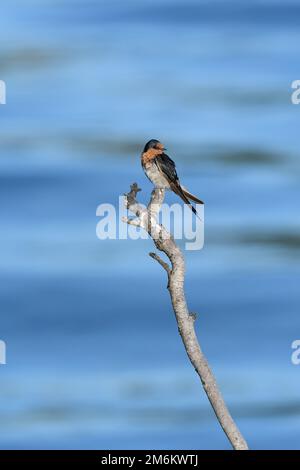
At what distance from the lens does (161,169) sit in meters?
6.59

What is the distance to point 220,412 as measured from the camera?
3348 mm

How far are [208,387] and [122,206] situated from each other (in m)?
1.25

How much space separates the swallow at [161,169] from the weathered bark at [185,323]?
2.09 meters

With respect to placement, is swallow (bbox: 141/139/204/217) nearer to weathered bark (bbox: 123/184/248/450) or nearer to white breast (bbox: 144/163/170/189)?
white breast (bbox: 144/163/170/189)

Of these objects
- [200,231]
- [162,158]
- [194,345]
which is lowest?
[194,345]

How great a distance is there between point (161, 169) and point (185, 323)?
10.3ft

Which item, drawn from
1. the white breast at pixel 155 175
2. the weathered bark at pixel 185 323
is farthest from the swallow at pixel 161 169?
the weathered bark at pixel 185 323

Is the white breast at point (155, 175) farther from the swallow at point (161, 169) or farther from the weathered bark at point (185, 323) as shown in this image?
the weathered bark at point (185, 323)

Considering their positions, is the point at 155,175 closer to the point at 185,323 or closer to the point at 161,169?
the point at 161,169

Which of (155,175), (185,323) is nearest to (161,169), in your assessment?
(155,175)

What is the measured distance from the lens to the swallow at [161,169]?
246 inches

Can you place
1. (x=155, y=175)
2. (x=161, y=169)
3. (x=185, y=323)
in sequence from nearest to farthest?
(x=185, y=323) → (x=155, y=175) → (x=161, y=169)
